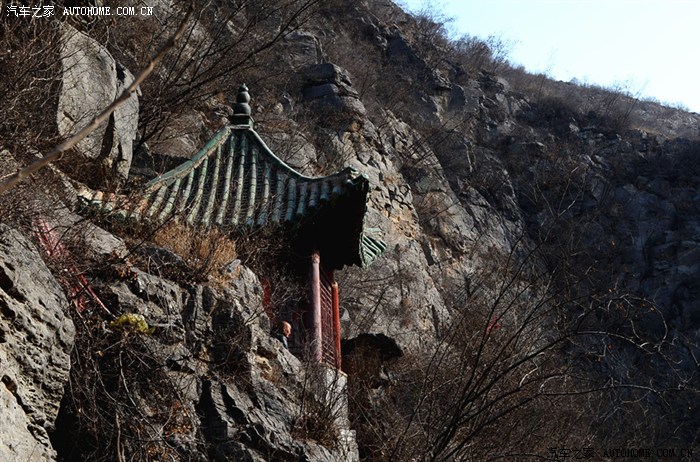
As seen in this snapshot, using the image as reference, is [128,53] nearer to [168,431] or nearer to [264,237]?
[264,237]

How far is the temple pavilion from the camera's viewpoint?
24.4 feet

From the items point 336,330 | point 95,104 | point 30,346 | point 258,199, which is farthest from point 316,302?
point 30,346

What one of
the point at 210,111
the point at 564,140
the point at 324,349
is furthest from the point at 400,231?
the point at 564,140

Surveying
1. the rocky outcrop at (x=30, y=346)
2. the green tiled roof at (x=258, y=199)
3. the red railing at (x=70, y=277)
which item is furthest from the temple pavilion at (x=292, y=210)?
the rocky outcrop at (x=30, y=346)

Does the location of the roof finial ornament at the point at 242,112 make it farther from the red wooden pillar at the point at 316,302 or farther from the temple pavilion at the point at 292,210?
the red wooden pillar at the point at 316,302

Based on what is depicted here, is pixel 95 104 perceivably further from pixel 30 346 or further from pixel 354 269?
pixel 354 269

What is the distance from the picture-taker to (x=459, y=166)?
21.4m

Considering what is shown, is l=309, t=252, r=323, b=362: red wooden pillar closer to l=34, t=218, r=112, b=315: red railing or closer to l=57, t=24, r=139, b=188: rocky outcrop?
l=57, t=24, r=139, b=188: rocky outcrop

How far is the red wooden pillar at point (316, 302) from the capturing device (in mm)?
7260

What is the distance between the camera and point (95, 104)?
24.4 ft

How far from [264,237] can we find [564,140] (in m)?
19.4

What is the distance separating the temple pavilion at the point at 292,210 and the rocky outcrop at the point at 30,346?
260cm

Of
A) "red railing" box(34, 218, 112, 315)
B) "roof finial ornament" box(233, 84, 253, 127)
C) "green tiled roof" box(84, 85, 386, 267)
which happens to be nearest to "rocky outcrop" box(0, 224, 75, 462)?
"red railing" box(34, 218, 112, 315)

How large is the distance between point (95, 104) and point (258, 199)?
1698 mm
